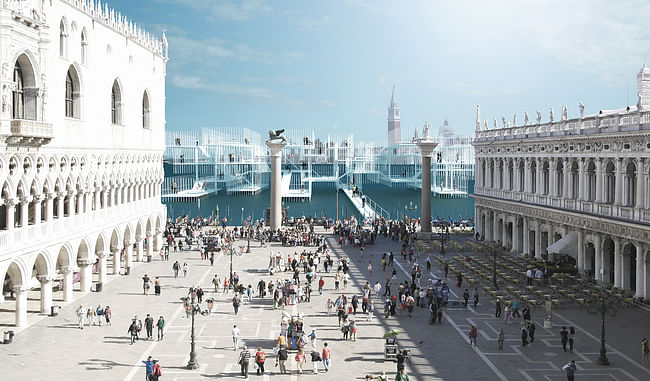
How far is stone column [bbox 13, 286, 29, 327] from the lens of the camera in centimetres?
3253

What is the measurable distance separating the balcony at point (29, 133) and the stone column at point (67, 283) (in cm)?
817

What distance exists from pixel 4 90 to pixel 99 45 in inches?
567

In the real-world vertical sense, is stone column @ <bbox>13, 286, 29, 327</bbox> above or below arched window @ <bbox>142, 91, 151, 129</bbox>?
below

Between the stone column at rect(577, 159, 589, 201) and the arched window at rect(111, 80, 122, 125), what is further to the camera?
the arched window at rect(111, 80, 122, 125)

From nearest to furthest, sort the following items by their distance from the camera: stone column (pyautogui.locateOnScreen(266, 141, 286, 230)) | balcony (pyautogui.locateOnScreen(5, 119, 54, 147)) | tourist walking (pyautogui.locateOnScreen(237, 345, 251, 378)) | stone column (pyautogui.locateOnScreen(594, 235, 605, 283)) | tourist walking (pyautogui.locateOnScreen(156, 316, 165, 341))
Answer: tourist walking (pyautogui.locateOnScreen(237, 345, 251, 378))
balcony (pyautogui.locateOnScreen(5, 119, 54, 147))
tourist walking (pyautogui.locateOnScreen(156, 316, 165, 341))
stone column (pyautogui.locateOnScreen(594, 235, 605, 283))
stone column (pyautogui.locateOnScreen(266, 141, 286, 230))

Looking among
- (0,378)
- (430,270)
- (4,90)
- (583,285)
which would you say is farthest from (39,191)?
(583,285)

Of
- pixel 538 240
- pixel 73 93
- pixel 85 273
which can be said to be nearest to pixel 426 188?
pixel 538 240

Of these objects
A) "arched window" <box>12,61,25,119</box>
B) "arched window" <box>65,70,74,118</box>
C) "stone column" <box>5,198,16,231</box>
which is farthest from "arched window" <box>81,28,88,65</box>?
"stone column" <box>5,198,16,231</box>

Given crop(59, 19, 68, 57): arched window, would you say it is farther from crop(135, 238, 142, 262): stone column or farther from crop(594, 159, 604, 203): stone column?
crop(594, 159, 604, 203): stone column

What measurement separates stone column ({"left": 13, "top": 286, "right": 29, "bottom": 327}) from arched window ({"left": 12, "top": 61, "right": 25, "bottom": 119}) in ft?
27.0

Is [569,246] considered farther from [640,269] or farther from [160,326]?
[160,326]

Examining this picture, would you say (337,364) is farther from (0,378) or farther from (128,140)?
(128,140)

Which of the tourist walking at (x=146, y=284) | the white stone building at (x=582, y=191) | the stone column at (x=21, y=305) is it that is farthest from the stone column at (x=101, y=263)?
the white stone building at (x=582, y=191)

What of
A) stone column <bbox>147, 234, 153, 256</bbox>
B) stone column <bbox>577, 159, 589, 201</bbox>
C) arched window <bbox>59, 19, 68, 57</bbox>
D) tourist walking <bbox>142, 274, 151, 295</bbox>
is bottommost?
tourist walking <bbox>142, 274, 151, 295</bbox>
